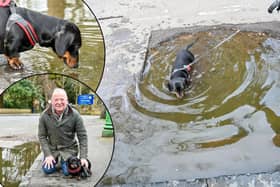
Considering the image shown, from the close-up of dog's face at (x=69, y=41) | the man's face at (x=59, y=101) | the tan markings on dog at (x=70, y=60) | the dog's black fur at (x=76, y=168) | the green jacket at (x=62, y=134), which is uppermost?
the close-up of dog's face at (x=69, y=41)

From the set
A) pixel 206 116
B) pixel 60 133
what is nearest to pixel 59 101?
pixel 60 133

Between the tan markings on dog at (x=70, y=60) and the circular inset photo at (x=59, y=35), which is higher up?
the circular inset photo at (x=59, y=35)

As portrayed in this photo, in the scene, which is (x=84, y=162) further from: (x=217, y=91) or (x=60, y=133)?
(x=217, y=91)

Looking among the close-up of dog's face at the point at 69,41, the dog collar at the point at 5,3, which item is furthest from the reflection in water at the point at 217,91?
the dog collar at the point at 5,3

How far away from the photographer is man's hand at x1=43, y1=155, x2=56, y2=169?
2.77 m

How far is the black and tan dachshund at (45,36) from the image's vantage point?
9.05 feet

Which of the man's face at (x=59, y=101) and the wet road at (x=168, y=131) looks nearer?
the man's face at (x=59, y=101)

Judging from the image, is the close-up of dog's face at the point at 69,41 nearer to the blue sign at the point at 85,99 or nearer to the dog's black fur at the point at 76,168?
the blue sign at the point at 85,99

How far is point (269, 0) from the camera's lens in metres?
5.77

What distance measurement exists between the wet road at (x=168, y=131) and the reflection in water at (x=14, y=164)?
648 millimetres

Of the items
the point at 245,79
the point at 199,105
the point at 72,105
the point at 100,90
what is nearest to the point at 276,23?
the point at 245,79

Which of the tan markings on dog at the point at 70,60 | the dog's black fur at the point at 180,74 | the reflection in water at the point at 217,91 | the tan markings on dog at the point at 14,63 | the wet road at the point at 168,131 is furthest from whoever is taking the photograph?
the dog's black fur at the point at 180,74

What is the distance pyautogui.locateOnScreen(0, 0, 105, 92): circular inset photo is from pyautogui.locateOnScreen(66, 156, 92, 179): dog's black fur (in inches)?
17.2

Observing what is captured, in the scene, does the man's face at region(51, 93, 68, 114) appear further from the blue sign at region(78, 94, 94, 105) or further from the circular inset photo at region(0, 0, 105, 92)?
the circular inset photo at region(0, 0, 105, 92)
